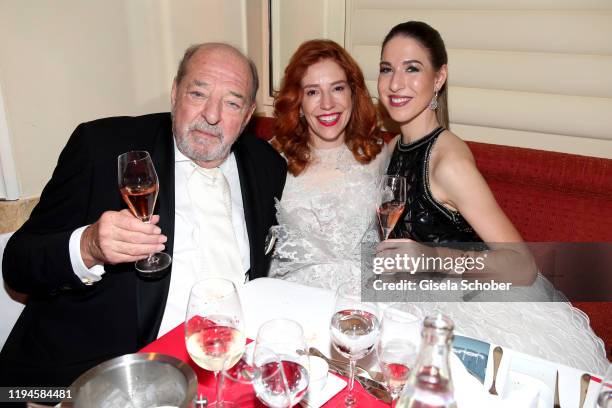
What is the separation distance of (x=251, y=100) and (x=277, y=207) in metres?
0.58

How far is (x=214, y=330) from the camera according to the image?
104cm

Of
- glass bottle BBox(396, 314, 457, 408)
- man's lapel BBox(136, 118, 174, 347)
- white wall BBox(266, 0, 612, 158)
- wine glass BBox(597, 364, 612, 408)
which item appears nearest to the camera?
glass bottle BBox(396, 314, 457, 408)

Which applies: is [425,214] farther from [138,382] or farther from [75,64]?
[75,64]

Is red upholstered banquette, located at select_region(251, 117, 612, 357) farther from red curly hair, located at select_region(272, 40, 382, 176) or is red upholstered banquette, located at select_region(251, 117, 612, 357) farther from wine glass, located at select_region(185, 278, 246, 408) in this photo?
wine glass, located at select_region(185, 278, 246, 408)

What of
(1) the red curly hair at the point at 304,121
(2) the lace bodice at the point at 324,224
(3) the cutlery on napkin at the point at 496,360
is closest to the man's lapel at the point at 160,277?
(2) the lace bodice at the point at 324,224

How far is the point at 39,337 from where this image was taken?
1856 mm

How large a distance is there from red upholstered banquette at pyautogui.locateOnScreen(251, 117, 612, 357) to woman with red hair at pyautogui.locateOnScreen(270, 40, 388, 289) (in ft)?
2.20

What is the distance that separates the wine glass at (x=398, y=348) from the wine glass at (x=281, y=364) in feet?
0.60

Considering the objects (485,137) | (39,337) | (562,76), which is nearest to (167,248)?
(39,337)

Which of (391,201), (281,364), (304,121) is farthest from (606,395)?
(304,121)

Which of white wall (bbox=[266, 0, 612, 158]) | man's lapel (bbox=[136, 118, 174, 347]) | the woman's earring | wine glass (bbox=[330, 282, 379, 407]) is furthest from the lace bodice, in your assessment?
wine glass (bbox=[330, 282, 379, 407])

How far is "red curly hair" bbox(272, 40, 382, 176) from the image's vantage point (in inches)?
102

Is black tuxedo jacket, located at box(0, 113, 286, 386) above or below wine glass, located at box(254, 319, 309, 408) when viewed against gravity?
below

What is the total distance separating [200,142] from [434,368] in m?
1.63
